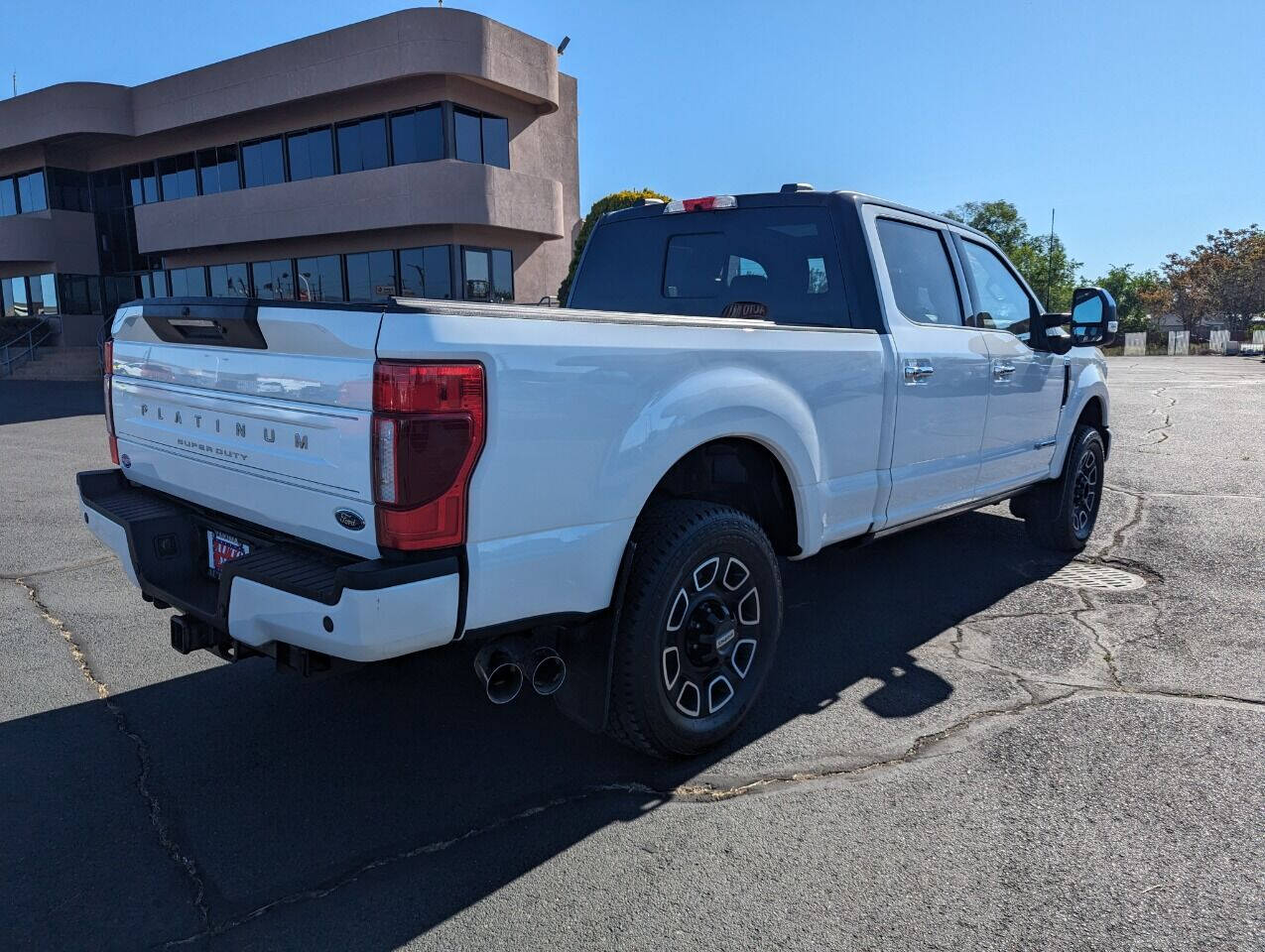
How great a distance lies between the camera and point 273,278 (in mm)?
26828

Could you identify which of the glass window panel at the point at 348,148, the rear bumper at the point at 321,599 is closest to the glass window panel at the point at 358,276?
the glass window panel at the point at 348,148

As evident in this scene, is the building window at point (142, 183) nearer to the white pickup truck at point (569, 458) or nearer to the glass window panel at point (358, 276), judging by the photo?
the glass window panel at point (358, 276)

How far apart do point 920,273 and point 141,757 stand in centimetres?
397

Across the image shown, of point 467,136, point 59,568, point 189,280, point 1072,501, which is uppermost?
point 467,136

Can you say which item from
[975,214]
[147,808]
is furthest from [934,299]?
[975,214]

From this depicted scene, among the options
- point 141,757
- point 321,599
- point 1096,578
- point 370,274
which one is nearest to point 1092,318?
point 1096,578

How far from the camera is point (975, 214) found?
8831 cm

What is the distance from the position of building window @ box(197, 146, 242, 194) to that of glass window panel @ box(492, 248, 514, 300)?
27.2ft

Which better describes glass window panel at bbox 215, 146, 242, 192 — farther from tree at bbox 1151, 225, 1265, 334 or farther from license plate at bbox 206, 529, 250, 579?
tree at bbox 1151, 225, 1265, 334

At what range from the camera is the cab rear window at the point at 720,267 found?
168 inches

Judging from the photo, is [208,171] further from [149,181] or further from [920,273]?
[920,273]

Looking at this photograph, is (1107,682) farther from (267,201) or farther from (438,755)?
(267,201)

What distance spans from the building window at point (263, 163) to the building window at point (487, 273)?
642 centimetres

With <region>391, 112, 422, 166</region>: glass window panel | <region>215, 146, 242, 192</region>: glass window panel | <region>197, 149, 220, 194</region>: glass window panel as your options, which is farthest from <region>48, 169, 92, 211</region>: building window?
<region>391, 112, 422, 166</region>: glass window panel
